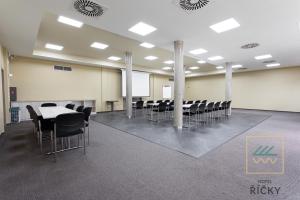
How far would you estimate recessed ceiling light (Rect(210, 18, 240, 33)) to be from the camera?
157 inches

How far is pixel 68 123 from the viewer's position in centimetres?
289

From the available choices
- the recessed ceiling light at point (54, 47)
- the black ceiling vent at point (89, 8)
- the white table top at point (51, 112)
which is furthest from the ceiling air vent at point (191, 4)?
the recessed ceiling light at point (54, 47)

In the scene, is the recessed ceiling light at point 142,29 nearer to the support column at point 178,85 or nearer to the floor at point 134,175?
the support column at point 178,85

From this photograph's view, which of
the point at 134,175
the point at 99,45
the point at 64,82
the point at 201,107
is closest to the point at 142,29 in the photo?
the point at 99,45

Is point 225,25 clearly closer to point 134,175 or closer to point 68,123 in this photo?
point 134,175

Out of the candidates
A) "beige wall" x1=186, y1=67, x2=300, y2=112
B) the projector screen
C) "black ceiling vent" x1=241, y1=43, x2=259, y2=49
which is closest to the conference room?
"black ceiling vent" x1=241, y1=43, x2=259, y2=49

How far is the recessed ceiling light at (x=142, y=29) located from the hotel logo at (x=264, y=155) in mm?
4162

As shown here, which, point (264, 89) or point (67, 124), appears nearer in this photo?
point (67, 124)

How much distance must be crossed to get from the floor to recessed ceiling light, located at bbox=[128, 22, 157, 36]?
3399mm

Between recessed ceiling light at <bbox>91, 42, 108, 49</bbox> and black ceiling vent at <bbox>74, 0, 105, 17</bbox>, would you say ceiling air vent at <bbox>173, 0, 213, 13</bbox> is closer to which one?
black ceiling vent at <bbox>74, 0, 105, 17</bbox>

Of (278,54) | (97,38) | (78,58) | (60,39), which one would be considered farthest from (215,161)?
(78,58)

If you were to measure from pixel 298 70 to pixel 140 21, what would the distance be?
1213 centimetres

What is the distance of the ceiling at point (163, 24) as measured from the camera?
3168mm

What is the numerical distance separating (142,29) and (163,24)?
28.6 inches
